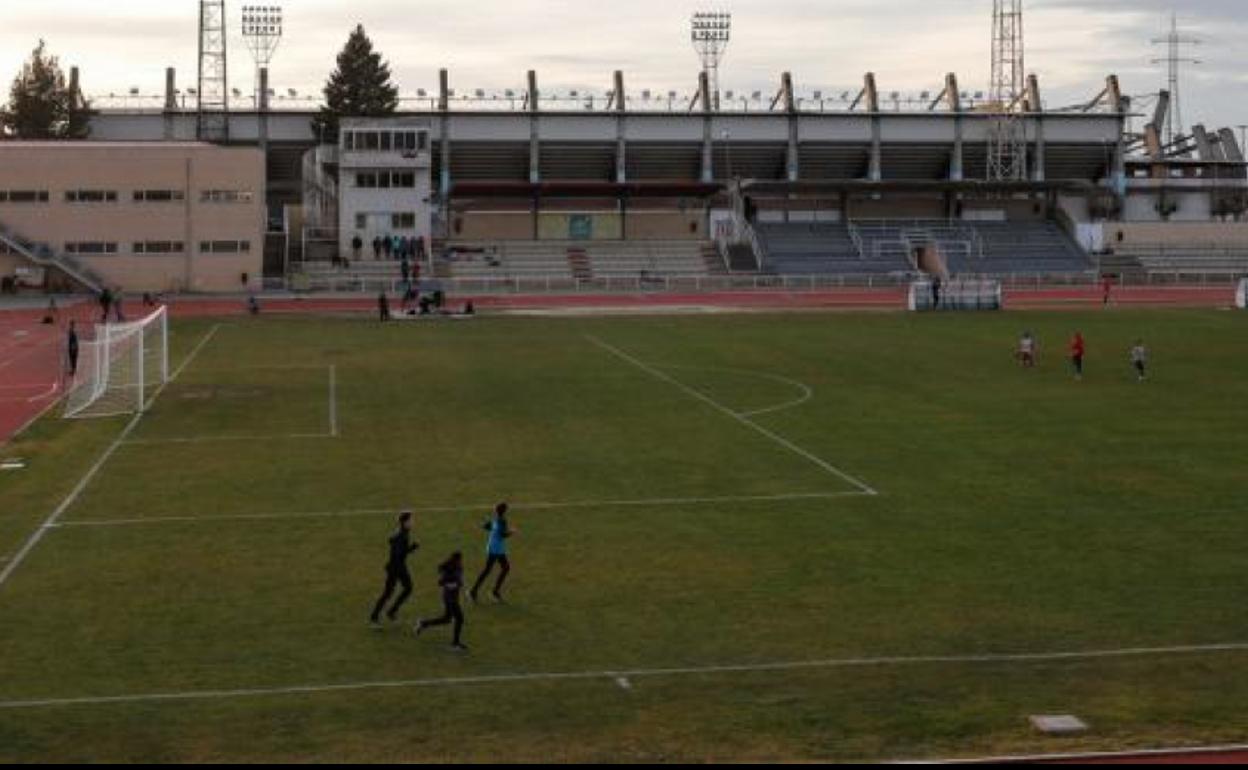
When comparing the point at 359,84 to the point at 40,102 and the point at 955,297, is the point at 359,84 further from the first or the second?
the point at 955,297

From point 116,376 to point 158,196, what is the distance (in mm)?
49088

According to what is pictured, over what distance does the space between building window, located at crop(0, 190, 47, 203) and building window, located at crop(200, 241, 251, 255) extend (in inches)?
380

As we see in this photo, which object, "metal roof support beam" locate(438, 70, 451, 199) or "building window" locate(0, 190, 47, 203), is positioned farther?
"metal roof support beam" locate(438, 70, 451, 199)

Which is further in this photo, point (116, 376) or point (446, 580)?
point (116, 376)

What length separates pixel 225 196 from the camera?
99.6 meters

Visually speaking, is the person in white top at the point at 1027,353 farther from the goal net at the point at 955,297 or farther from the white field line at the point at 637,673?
the white field line at the point at 637,673

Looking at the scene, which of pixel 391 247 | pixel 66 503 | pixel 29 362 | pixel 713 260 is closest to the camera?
pixel 66 503

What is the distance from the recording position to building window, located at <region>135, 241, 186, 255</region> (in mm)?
98812

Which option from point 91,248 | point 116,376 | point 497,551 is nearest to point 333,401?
point 116,376

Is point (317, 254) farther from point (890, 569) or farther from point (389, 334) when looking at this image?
point (890, 569)

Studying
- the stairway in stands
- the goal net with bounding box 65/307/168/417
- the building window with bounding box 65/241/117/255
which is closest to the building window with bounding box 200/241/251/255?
the building window with bounding box 65/241/117/255

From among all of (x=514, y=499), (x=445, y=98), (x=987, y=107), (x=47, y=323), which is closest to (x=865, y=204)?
(x=987, y=107)

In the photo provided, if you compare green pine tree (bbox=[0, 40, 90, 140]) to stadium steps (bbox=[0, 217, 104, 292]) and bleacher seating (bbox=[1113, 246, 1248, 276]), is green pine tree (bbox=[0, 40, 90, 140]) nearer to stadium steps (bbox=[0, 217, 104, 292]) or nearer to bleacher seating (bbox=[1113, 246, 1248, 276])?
stadium steps (bbox=[0, 217, 104, 292])

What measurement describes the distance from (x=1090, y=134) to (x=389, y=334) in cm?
8420
